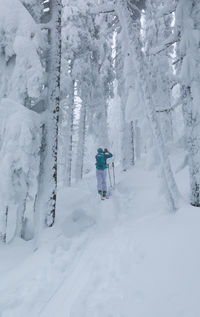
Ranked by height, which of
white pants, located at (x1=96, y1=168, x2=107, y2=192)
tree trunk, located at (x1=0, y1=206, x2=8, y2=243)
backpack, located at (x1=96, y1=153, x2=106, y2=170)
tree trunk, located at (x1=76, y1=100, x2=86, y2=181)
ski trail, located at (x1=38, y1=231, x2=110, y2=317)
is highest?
tree trunk, located at (x1=76, y1=100, x2=86, y2=181)

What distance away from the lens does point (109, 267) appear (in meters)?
6.31

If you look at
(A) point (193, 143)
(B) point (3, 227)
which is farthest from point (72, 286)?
(A) point (193, 143)

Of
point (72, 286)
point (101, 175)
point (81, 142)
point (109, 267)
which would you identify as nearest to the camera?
point (72, 286)

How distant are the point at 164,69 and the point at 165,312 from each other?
19.2 m

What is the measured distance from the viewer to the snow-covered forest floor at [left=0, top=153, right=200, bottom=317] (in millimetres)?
4754

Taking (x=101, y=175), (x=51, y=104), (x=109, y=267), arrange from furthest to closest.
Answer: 1. (x=101, y=175)
2. (x=51, y=104)
3. (x=109, y=267)

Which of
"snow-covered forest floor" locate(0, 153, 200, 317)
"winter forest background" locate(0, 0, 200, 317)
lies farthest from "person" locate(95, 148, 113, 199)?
"snow-covered forest floor" locate(0, 153, 200, 317)

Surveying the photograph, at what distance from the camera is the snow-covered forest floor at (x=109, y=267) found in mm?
4754

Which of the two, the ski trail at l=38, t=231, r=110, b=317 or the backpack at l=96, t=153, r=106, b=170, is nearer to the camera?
the ski trail at l=38, t=231, r=110, b=317

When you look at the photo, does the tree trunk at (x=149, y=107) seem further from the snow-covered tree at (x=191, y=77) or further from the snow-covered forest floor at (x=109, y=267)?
the snow-covered tree at (x=191, y=77)

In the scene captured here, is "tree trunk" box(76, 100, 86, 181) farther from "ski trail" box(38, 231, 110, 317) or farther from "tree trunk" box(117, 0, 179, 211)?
"ski trail" box(38, 231, 110, 317)

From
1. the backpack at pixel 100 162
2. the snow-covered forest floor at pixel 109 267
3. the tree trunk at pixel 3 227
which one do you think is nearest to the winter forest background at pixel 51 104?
the tree trunk at pixel 3 227

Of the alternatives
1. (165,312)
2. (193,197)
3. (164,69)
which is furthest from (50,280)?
(164,69)

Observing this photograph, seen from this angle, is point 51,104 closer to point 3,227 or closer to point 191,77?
point 3,227
